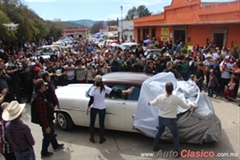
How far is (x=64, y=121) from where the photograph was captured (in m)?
5.88

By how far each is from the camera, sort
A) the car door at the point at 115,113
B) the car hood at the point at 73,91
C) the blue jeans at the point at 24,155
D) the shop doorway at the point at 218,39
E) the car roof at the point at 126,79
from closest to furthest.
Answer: the blue jeans at the point at 24,155
the car door at the point at 115,113
the car roof at the point at 126,79
the car hood at the point at 73,91
the shop doorway at the point at 218,39

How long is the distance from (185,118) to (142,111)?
36.5 inches

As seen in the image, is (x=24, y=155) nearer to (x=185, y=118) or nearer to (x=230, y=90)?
(x=185, y=118)

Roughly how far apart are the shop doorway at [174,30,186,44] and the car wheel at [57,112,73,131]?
55.0 ft

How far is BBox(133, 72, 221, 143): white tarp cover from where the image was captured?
4734mm


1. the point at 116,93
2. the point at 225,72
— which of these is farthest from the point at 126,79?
the point at 225,72

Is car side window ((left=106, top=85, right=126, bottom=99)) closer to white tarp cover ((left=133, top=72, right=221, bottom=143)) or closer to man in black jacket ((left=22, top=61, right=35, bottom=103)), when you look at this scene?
white tarp cover ((left=133, top=72, right=221, bottom=143))

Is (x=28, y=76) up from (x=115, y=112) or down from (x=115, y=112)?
up

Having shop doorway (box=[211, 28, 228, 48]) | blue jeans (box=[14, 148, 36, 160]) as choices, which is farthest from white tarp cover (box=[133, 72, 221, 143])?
shop doorway (box=[211, 28, 228, 48])

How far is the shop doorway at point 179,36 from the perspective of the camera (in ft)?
67.6

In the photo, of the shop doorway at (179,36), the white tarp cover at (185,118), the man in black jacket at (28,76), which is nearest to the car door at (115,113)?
the white tarp cover at (185,118)

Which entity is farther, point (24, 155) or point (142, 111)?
point (142, 111)

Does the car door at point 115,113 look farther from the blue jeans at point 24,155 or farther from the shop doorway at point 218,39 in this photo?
the shop doorway at point 218,39

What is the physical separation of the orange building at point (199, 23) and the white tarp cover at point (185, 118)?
10.9m
